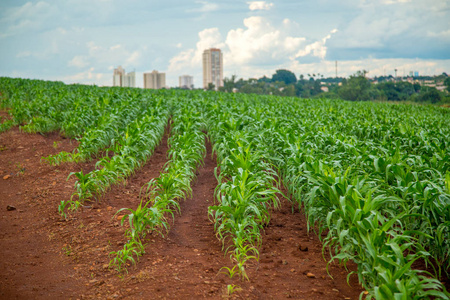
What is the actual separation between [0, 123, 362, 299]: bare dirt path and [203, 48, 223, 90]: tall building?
9712cm

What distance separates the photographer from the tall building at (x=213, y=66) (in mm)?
103062

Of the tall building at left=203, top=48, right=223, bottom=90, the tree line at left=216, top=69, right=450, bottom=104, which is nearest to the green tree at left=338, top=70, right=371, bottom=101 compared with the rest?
the tree line at left=216, top=69, right=450, bottom=104

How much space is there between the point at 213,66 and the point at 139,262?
102103 millimetres

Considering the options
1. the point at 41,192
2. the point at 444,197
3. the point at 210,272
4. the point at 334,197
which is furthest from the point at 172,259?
the point at 41,192

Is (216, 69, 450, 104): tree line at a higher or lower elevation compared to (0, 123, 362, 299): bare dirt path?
higher

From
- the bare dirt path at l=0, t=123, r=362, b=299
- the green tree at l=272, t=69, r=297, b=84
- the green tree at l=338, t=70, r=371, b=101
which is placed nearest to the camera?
the bare dirt path at l=0, t=123, r=362, b=299

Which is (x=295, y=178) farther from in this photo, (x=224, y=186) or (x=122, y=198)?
(x=122, y=198)

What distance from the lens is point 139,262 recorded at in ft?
15.1

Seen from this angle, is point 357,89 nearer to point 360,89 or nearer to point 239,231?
point 360,89

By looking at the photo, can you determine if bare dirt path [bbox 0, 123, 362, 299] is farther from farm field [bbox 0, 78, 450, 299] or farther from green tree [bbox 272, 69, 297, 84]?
green tree [bbox 272, 69, 297, 84]

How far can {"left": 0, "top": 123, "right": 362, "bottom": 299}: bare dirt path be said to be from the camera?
408 centimetres

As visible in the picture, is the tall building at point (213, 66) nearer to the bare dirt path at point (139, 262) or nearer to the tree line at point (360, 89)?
the tree line at point (360, 89)

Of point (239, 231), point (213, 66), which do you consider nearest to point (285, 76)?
point (213, 66)

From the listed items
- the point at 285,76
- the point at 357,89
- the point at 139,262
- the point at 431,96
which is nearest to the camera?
the point at 139,262
